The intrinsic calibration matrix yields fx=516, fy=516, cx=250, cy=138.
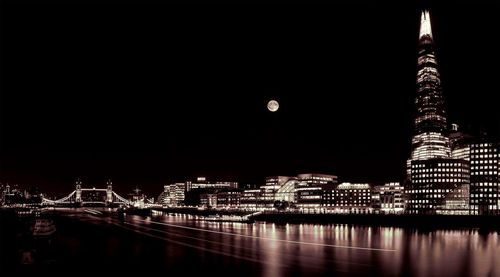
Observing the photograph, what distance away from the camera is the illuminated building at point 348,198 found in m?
123

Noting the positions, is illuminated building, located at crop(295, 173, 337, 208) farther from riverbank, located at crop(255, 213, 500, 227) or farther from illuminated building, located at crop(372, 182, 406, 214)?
riverbank, located at crop(255, 213, 500, 227)

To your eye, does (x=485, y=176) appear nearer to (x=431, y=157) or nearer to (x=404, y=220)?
(x=431, y=157)

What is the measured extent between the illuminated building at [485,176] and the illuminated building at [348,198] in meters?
24.7

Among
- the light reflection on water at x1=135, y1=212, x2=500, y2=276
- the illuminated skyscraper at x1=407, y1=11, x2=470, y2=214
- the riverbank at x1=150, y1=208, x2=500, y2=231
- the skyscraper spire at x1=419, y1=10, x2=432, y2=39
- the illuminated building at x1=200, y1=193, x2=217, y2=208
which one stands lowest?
the illuminated building at x1=200, y1=193, x2=217, y2=208

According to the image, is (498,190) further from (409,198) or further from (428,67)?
(428,67)

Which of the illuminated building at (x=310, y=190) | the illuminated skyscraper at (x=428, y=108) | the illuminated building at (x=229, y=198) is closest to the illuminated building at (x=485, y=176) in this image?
the illuminated skyscraper at (x=428, y=108)

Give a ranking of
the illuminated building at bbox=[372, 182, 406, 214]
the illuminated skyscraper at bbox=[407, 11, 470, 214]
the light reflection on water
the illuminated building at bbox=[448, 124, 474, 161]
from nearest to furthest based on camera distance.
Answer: the light reflection on water < the illuminated skyscraper at bbox=[407, 11, 470, 214] < the illuminated building at bbox=[372, 182, 406, 214] < the illuminated building at bbox=[448, 124, 474, 161]

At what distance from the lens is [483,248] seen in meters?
43.9

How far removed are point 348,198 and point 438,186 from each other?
74.6 ft

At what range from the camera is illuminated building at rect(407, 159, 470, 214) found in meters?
107

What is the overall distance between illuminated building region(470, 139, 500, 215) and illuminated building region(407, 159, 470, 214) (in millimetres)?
2645

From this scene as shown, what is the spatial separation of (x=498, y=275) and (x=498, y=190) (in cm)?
8323

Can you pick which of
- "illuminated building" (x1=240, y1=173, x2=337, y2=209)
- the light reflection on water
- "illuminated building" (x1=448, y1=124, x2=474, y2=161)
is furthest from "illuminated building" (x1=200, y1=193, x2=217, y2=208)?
the light reflection on water

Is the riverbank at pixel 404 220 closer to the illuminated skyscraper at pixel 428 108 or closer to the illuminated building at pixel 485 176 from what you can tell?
the illuminated building at pixel 485 176
